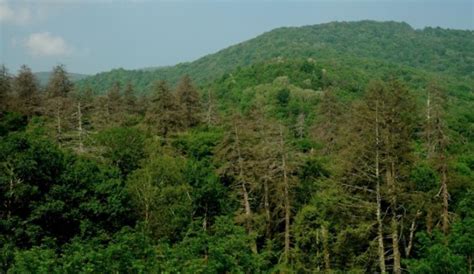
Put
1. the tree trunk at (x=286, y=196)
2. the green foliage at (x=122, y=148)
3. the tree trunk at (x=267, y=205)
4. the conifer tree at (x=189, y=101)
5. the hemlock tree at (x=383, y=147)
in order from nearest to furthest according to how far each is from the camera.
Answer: the hemlock tree at (x=383, y=147) → the tree trunk at (x=286, y=196) → the tree trunk at (x=267, y=205) → the green foliage at (x=122, y=148) → the conifer tree at (x=189, y=101)

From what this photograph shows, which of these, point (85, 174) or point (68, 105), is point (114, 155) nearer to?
point (85, 174)

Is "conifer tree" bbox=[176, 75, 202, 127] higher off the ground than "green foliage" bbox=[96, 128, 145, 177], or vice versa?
"conifer tree" bbox=[176, 75, 202, 127]

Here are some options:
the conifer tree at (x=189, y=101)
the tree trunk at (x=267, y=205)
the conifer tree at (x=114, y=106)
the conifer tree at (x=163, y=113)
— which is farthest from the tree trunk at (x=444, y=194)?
the conifer tree at (x=114, y=106)

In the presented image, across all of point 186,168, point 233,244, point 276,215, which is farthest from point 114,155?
point 233,244

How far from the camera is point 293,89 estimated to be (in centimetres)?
11181

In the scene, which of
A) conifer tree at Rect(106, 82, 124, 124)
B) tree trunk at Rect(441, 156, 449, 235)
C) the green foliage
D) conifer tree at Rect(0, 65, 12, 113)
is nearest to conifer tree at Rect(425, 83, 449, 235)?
tree trunk at Rect(441, 156, 449, 235)

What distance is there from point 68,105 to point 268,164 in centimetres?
2652

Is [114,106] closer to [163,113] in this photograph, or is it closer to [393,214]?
[163,113]

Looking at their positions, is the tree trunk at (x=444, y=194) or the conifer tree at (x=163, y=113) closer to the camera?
the tree trunk at (x=444, y=194)

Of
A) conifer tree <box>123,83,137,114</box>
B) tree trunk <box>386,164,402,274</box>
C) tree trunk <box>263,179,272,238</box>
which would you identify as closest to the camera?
tree trunk <box>386,164,402,274</box>

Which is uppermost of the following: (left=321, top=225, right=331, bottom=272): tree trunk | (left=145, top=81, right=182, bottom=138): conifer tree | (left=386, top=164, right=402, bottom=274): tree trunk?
(left=145, top=81, right=182, bottom=138): conifer tree

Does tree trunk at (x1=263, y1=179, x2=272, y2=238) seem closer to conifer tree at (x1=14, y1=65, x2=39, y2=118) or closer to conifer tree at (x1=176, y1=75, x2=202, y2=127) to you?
conifer tree at (x1=176, y1=75, x2=202, y2=127)

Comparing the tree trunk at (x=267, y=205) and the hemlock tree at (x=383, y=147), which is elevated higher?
the hemlock tree at (x=383, y=147)

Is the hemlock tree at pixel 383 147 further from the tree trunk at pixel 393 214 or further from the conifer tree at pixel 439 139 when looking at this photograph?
the conifer tree at pixel 439 139
